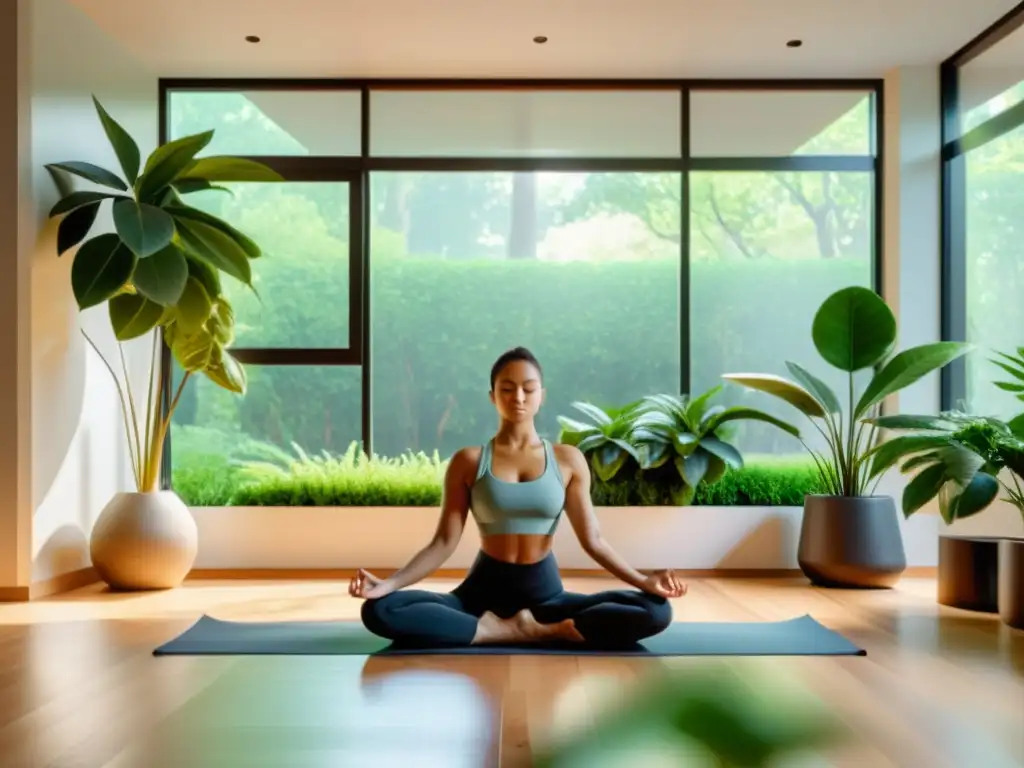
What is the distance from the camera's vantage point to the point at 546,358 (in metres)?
6.67

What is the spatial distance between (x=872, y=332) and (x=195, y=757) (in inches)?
164

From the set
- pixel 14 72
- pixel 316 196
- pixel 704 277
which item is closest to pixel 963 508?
pixel 704 277

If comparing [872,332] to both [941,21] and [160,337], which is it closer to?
[941,21]

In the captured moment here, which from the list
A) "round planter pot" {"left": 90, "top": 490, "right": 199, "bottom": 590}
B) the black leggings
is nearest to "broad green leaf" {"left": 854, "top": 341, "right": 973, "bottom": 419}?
the black leggings

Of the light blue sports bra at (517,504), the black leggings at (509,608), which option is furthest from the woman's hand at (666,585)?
the light blue sports bra at (517,504)

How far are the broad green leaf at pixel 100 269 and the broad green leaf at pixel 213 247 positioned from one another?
1.05ft

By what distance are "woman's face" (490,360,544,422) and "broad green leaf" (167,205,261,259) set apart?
2.13 meters

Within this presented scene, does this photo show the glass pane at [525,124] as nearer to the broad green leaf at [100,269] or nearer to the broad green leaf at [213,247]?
the broad green leaf at [213,247]

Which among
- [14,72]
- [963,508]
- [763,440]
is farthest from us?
[763,440]

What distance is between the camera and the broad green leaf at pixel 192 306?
17.3ft

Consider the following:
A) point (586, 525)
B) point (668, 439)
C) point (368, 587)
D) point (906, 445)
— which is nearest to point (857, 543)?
point (906, 445)

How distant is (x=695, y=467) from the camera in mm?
6051

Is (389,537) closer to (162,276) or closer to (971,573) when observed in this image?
(162,276)

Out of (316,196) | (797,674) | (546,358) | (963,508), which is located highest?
(316,196)
